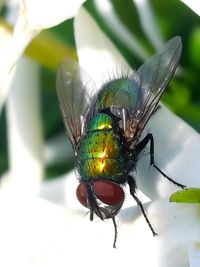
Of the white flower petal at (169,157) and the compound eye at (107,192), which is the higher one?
the compound eye at (107,192)

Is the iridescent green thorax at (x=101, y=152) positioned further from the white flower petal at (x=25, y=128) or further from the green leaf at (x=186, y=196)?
the white flower petal at (x=25, y=128)

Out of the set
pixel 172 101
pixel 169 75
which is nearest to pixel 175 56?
pixel 169 75

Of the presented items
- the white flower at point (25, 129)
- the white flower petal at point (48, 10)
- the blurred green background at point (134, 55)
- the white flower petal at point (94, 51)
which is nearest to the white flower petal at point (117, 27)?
the blurred green background at point (134, 55)

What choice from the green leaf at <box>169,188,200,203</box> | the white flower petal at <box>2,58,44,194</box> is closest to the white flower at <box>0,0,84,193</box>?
the white flower petal at <box>2,58,44,194</box>

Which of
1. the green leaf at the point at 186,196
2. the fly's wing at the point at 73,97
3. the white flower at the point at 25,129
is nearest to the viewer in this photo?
the green leaf at the point at 186,196

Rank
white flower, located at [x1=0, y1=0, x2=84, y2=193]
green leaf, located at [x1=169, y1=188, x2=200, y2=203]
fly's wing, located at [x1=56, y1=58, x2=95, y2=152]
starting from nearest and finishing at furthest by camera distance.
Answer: green leaf, located at [x1=169, y1=188, x2=200, y2=203]
fly's wing, located at [x1=56, y1=58, x2=95, y2=152]
white flower, located at [x1=0, y1=0, x2=84, y2=193]

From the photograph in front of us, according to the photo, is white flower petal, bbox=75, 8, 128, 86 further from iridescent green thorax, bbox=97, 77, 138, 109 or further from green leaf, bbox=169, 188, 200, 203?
green leaf, bbox=169, 188, 200, 203

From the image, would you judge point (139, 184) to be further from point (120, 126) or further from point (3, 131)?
point (3, 131)
